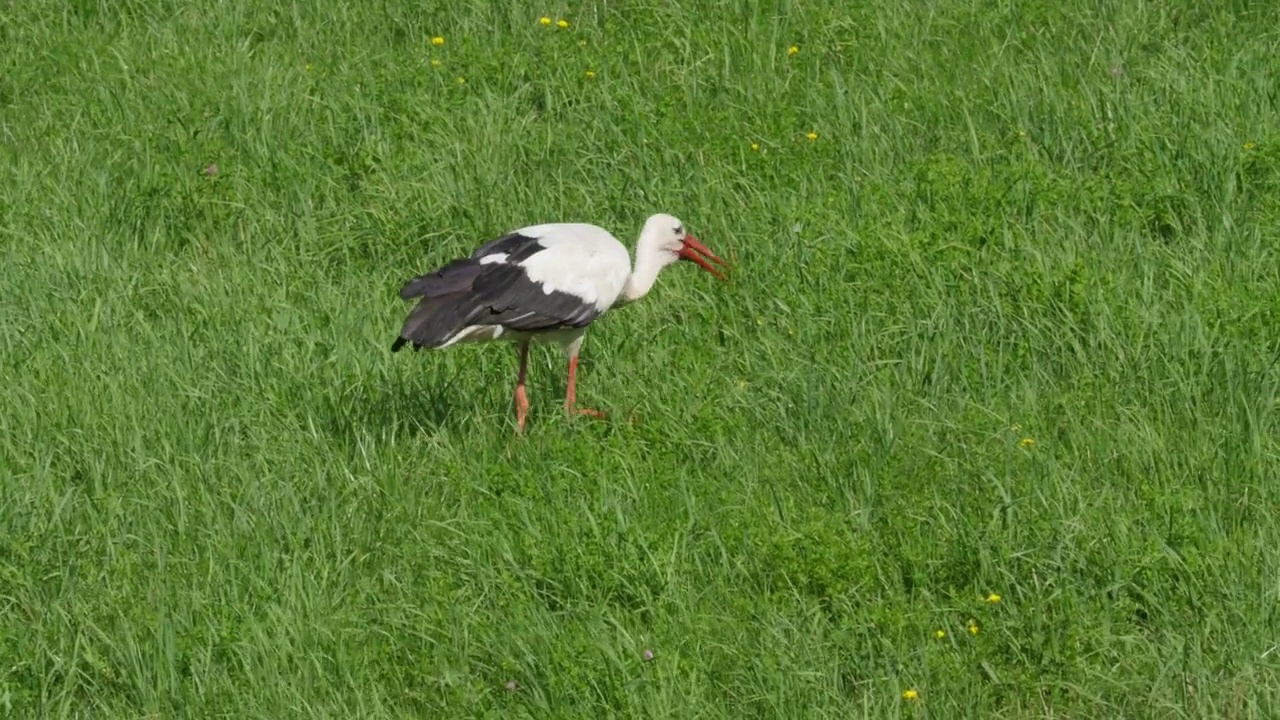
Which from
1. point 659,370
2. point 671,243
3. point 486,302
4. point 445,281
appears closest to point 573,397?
point 659,370

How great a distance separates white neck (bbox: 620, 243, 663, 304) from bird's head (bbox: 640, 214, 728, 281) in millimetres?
19

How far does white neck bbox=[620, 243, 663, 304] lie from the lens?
663cm

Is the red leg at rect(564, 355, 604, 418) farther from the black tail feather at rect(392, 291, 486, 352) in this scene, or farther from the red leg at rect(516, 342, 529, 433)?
the black tail feather at rect(392, 291, 486, 352)

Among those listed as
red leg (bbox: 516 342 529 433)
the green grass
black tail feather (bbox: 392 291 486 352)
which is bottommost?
red leg (bbox: 516 342 529 433)

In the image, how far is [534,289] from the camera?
619 cm

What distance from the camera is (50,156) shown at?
8227mm

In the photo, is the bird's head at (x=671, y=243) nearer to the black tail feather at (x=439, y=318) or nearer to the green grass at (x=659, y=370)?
the green grass at (x=659, y=370)

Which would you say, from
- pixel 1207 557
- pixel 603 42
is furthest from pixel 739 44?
pixel 1207 557

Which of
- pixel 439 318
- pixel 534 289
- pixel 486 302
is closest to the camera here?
pixel 439 318

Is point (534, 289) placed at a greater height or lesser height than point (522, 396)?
greater

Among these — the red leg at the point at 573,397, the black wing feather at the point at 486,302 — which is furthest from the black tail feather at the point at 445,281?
the red leg at the point at 573,397

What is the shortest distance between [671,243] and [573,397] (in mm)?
776

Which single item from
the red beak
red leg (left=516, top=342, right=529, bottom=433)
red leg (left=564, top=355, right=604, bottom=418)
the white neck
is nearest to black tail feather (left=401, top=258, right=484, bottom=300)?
red leg (left=516, top=342, right=529, bottom=433)

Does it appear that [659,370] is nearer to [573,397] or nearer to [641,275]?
[573,397]
